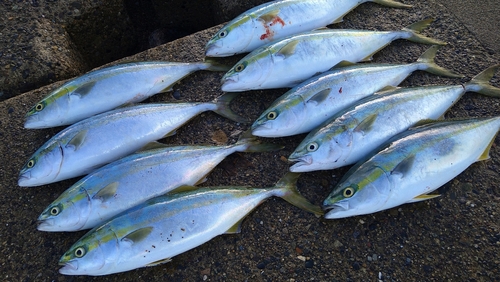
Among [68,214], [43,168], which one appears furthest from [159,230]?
[43,168]

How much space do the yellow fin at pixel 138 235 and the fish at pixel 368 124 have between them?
1.05 metres

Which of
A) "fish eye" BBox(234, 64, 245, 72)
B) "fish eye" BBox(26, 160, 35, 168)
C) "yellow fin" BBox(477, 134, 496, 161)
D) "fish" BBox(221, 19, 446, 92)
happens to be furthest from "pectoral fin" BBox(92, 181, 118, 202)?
"yellow fin" BBox(477, 134, 496, 161)

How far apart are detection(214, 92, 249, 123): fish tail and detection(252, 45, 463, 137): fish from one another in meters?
0.30

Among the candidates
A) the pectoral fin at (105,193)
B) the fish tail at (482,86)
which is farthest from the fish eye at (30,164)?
the fish tail at (482,86)

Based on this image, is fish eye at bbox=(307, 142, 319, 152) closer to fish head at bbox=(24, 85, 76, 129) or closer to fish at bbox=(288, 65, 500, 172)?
fish at bbox=(288, 65, 500, 172)

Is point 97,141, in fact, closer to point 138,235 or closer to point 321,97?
point 138,235

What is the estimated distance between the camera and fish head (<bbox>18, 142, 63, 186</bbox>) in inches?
105

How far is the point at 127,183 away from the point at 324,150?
1398mm

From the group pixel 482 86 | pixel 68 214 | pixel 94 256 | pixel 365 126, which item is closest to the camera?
pixel 94 256

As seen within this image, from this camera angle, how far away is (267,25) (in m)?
3.25

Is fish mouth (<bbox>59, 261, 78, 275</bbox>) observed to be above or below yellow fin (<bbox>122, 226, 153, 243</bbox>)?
below

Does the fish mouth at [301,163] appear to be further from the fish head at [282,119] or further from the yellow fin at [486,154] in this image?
the yellow fin at [486,154]

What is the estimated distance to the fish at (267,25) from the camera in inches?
127

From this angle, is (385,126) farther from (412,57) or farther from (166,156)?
(166,156)
